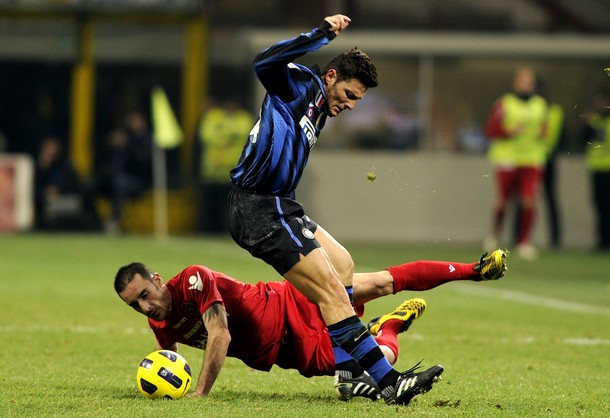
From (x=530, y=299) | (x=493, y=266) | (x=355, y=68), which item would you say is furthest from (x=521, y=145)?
(x=355, y=68)

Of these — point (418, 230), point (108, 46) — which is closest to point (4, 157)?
point (108, 46)

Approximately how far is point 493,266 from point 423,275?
49 centimetres

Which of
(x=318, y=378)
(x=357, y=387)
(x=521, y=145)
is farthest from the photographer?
(x=521, y=145)

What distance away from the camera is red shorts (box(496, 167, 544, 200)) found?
Result: 1967 centimetres

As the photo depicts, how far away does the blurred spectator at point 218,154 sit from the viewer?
23.0 metres

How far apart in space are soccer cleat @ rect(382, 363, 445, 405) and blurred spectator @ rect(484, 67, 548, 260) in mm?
12635

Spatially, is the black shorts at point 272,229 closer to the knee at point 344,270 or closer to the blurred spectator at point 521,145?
the knee at point 344,270

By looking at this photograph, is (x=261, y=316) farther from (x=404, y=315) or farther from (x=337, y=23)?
(x=337, y=23)

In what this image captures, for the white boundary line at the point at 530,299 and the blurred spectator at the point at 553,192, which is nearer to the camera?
the white boundary line at the point at 530,299

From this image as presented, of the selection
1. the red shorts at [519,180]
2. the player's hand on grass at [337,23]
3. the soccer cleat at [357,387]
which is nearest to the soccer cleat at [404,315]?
the soccer cleat at [357,387]

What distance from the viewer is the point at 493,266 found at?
7.81 metres

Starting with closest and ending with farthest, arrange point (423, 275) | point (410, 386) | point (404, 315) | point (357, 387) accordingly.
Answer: point (410, 386) → point (357, 387) → point (423, 275) → point (404, 315)

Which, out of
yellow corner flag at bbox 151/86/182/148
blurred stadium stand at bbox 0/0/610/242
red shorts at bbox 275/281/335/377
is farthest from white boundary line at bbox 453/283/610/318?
blurred stadium stand at bbox 0/0/610/242

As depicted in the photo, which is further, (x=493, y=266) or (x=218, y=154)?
(x=218, y=154)
